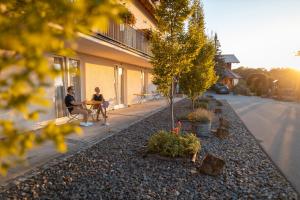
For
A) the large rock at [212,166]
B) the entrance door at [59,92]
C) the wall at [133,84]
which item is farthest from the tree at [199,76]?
the large rock at [212,166]

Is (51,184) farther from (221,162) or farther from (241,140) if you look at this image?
(241,140)

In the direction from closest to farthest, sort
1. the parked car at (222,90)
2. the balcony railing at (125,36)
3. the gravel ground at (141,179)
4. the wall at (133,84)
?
the gravel ground at (141,179) → the balcony railing at (125,36) → the wall at (133,84) → the parked car at (222,90)

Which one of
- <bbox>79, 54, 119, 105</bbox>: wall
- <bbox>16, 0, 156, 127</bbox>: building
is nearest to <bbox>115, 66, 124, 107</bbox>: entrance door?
<bbox>16, 0, 156, 127</bbox>: building

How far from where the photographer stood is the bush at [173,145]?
4.93 m

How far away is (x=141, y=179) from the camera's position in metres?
4.01

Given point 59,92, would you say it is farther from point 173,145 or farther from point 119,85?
point 119,85

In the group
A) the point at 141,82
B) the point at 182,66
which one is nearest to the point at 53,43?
the point at 182,66

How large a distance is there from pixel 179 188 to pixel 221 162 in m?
1.13

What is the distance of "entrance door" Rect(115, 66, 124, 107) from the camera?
13562 mm

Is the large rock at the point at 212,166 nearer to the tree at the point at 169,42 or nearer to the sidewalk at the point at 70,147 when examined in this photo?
the tree at the point at 169,42

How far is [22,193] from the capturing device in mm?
3393

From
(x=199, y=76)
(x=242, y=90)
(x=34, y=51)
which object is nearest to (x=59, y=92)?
(x=199, y=76)

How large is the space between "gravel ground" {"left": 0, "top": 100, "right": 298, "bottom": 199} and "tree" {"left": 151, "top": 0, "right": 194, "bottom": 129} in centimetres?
218

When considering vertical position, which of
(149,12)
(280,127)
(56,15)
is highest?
(149,12)
